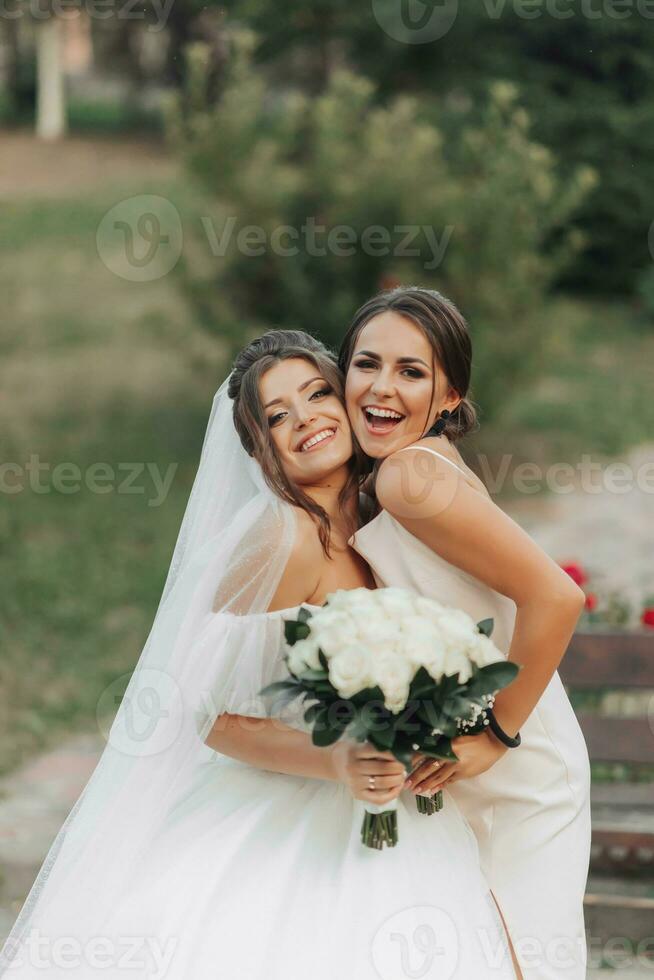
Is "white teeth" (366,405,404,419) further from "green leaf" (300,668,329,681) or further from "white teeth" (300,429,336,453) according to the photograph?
"green leaf" (300,668,329,681)

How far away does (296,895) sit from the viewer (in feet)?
9.30

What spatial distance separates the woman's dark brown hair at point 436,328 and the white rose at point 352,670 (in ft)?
2.44

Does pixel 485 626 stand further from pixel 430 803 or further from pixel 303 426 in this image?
pixel 303 426

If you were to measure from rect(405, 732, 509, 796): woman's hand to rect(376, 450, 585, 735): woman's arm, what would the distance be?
0.06 m

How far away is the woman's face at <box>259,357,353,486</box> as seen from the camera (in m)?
3.07

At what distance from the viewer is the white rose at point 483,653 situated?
2621 mm

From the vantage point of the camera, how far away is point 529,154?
415 inches

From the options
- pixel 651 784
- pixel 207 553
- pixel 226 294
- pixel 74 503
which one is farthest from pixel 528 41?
pixel 207 553
